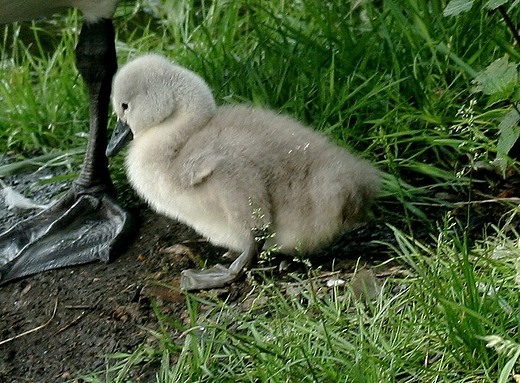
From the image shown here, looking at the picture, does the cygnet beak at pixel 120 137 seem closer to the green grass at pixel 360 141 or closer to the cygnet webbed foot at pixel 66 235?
the cygnet webbed foot at pixel 66 235

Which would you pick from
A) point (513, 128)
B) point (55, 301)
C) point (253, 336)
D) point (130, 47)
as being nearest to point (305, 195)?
point (253, 336)

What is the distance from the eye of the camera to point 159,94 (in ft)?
11.1

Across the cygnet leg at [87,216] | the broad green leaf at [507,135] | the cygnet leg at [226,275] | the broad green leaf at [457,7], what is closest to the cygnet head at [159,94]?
the cygnet leg at [226,275]

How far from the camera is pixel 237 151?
321cm

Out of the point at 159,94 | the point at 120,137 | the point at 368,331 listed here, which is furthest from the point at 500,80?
the point at 120,137

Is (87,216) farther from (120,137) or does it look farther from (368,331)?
(368,331)

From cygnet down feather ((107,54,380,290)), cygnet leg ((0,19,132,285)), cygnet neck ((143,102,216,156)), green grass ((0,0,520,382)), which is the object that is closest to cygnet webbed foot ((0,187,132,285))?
cygnet leg ((0,19,132,285))

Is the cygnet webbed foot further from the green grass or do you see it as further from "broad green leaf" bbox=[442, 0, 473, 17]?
"broad green leaf" bbox=[442, 0, 473, 17]

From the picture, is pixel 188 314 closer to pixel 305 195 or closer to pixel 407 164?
pixel 305 195

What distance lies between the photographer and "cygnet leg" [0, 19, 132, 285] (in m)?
3.76

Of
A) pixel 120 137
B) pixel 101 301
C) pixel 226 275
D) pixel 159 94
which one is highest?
pixel 159 94

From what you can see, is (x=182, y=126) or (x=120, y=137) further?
(x=120, y=137)

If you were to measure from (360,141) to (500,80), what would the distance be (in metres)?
0.84

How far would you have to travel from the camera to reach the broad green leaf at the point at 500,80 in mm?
3213
